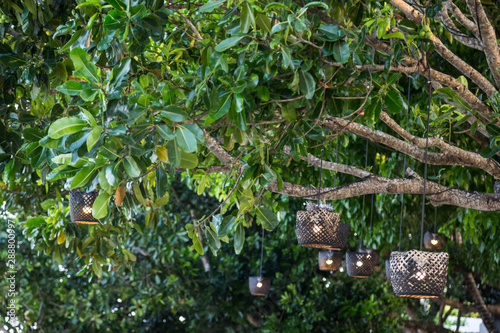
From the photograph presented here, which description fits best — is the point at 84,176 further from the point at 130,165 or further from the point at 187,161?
the point at 187,161

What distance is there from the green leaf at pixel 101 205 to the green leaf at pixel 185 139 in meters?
0.27

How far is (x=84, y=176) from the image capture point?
4.92ft

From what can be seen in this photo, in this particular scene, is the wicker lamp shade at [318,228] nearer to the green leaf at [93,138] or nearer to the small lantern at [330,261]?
the green leaf at [93,138]

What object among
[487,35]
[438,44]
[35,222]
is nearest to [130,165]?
[438,44]

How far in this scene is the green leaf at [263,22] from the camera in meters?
1.54

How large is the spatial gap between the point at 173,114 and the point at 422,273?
1359 mm

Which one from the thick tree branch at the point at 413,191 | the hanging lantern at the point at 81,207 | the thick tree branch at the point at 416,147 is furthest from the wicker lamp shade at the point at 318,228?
the hanging lantern at the point at 81,207

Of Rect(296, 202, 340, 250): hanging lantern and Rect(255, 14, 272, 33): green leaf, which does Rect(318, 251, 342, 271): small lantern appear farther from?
Rect(255, 14, 272, 33): green leaf

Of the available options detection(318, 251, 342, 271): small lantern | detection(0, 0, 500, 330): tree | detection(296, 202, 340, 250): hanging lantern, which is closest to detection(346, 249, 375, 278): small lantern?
detection(318, 251, 342, 271): small lantern

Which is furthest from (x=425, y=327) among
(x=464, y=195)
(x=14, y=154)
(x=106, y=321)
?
(x=14, y=154)

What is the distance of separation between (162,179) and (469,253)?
4.81 meters

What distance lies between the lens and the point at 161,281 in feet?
22.8

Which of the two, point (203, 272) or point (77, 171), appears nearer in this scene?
point (77, 171)

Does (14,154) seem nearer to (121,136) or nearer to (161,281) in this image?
(121,136)
